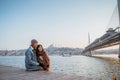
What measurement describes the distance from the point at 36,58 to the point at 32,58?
9.2 inches

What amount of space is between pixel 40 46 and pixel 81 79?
302cm

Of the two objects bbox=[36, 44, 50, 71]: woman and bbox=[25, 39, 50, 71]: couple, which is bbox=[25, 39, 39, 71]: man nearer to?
bbox=[25, 39, 50, 71]: couple

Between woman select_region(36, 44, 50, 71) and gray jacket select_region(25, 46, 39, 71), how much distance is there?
0.23 m

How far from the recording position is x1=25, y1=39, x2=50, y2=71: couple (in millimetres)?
6522

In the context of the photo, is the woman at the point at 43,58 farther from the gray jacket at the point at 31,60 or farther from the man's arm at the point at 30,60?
the man's arm at the point at 30,60

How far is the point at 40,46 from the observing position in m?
6.69

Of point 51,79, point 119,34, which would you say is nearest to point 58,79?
point 51,79

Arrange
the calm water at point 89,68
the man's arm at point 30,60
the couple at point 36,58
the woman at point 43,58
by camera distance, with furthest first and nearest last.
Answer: the calm water at point 89,68, the woman at point 43,58, the couple at point 36,58, the man's arm at point 30,60

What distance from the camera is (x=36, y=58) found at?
22.4 feet

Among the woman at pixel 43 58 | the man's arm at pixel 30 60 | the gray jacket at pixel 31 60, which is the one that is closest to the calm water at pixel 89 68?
the woman at pixel 43 58

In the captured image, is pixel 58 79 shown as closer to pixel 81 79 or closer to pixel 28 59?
pixel 81 79

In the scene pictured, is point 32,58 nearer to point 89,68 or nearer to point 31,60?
point 31,60

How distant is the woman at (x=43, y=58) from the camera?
265 inches

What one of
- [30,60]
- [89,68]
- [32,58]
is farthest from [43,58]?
[89,68]
